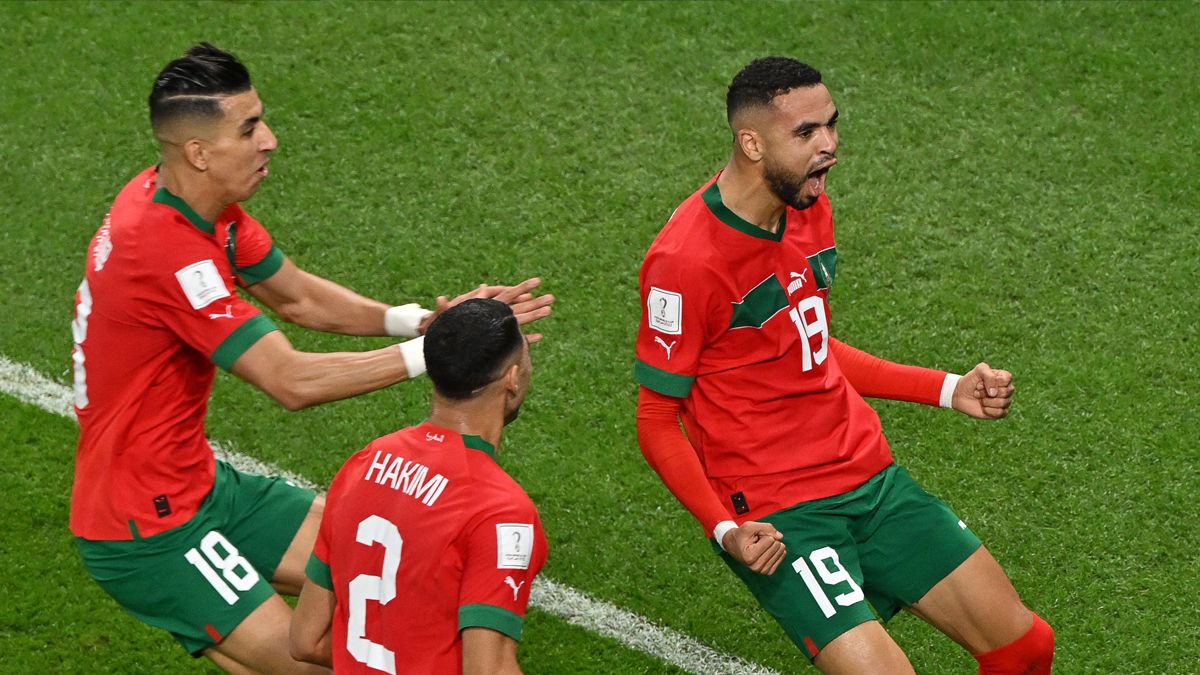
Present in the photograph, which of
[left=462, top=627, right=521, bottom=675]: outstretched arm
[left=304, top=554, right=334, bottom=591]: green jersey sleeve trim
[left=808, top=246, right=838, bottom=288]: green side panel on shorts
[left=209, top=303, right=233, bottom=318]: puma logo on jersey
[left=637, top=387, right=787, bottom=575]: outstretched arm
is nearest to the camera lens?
[left=462, top=627, right=521, bottom=675]: outstretched arm

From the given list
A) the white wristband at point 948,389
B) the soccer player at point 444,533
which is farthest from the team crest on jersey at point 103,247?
the white wristband at point 948,389

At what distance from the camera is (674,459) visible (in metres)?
4.82

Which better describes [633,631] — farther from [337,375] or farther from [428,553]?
[428,553]

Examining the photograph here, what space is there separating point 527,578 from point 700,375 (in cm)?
125

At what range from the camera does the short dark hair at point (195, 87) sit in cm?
480

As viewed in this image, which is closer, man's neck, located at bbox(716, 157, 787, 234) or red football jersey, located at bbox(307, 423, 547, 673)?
red football jersey, located at bbox(307, 423, 547, 673)

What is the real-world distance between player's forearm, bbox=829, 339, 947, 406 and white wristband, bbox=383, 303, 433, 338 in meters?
1.38

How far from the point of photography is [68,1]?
9.15 m

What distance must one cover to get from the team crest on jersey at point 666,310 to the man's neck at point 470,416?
88cm

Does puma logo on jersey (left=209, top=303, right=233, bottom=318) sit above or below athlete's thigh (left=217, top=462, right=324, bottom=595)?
above

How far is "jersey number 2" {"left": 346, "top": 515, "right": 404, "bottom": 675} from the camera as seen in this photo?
3900 millimetres

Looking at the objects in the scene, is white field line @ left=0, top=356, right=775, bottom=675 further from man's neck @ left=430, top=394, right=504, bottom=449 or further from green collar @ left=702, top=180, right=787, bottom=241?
man's neck @ left=430, top=394, right=504, bottom=449

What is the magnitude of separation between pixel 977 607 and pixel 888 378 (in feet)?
2.69

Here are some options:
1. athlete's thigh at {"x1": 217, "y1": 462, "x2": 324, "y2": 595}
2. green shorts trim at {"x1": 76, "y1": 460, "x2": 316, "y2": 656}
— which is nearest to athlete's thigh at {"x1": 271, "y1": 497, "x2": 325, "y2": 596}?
athlete's thigh at {"x1": 217, "y1": 462, "x2": 324, "y2": 595}
